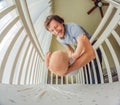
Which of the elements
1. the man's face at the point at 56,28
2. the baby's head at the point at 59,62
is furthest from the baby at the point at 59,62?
the man's face at the point at 56,28

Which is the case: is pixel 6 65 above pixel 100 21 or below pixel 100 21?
below

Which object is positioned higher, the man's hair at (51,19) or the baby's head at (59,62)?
the man's hair at (51,19)

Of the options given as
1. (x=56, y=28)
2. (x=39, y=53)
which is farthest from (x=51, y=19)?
(x=39, y=53)

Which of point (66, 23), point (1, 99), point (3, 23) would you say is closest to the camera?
point (1, 99)

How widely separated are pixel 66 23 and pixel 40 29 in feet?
0.28

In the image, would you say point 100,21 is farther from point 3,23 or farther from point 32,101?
point 32,101

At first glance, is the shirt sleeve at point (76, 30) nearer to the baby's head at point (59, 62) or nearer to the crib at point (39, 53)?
the crib at point (39, 53)

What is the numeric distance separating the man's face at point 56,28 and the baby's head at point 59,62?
0.13 metres

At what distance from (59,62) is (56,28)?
6.5 inches

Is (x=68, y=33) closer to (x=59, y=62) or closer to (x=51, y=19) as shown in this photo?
(x=51, y=19)

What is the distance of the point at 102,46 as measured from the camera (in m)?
0.78

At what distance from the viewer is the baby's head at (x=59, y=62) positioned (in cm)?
53

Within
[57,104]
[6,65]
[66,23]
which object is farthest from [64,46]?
[57,104]

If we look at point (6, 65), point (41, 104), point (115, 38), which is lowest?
point (41, 104)
